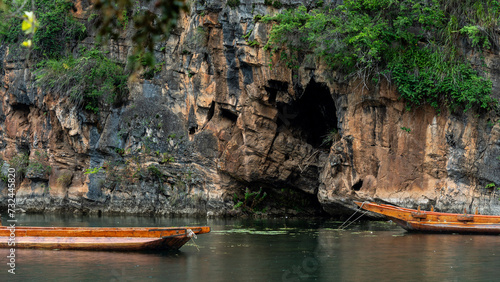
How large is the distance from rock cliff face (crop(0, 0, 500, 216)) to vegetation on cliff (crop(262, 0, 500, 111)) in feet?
2.57

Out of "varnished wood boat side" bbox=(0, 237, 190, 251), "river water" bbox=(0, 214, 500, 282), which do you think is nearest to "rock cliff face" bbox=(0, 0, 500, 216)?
"river water" bbox=(0, 214, 500, 282)

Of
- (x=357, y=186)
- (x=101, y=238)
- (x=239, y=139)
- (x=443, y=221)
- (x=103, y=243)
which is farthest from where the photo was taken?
(x=239, y=139)

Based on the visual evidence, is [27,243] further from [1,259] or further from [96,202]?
[96,202]

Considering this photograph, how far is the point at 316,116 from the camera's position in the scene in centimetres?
2584

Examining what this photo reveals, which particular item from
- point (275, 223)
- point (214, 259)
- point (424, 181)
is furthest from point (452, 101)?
point (214, 259)

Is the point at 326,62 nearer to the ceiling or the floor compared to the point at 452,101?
nearer to the ceiling

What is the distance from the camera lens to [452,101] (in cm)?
1989

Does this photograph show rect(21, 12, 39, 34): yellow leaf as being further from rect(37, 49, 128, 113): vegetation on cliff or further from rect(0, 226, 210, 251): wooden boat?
rect(37, 49, 128, 113): vegetation on cliff

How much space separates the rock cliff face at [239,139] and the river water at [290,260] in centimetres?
339

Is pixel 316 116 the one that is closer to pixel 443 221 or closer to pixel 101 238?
pixel 443 221

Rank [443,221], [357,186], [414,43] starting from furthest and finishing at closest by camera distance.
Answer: [357,186], [414,43], [443,221]

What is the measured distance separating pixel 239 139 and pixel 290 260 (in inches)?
463

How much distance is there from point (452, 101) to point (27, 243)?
15.2 meters

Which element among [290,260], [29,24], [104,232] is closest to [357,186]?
[290,260]
